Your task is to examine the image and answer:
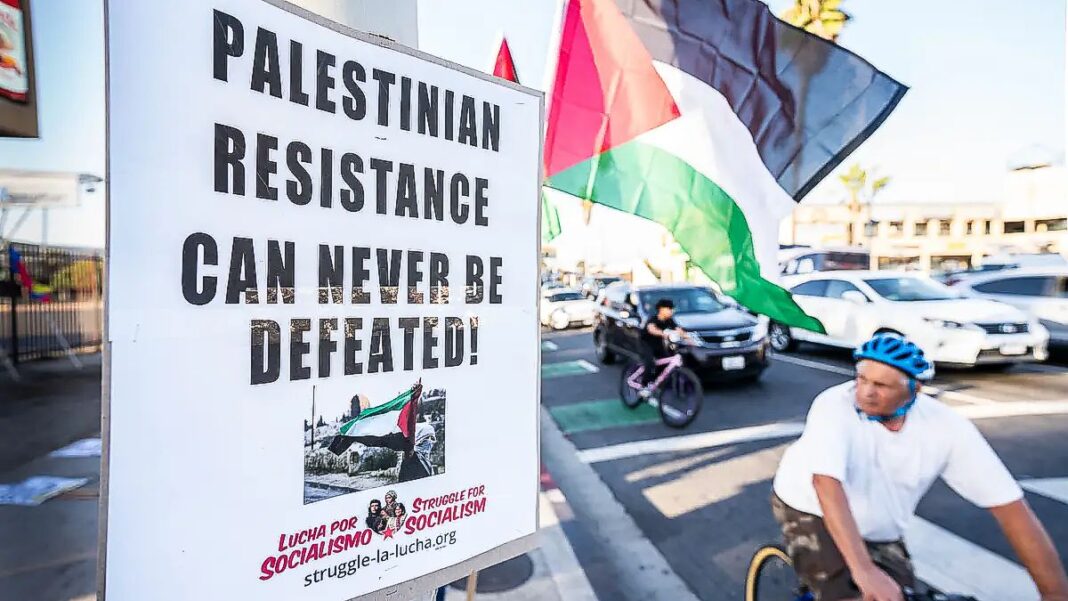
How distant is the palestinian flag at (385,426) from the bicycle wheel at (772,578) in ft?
6.89

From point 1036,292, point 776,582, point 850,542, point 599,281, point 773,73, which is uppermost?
point 773,73

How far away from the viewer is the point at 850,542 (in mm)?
2227

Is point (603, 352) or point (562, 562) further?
point (603, 352)

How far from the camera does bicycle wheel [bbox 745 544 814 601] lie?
2984 mm

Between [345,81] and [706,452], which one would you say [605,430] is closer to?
[706,452]

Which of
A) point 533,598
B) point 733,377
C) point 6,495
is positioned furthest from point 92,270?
point 533,598

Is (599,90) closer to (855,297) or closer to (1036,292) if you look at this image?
(855,297)

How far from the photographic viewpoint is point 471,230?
1.79m

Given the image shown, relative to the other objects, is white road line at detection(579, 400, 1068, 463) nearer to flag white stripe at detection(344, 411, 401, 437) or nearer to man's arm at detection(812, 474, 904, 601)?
man's arm at detection(812, 474, 904, 601)

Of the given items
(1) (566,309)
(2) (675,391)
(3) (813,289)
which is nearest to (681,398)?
(2) (675,391)

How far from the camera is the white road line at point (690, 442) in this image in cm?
663

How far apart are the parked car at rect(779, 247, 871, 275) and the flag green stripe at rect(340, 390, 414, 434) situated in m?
17.0

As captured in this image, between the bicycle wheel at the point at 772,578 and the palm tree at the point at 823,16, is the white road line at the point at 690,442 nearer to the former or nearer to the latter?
the bicycle wheel at the point at 772,578

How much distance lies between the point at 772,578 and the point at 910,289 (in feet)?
32.3
